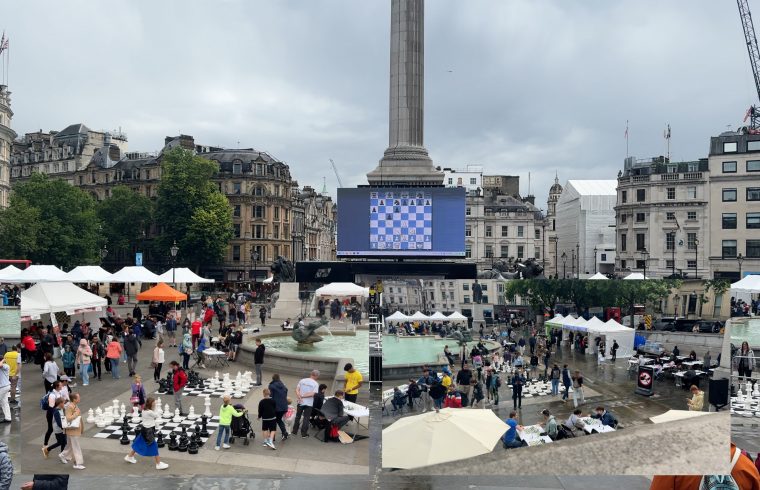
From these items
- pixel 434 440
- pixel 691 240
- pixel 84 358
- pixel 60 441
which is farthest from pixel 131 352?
pixel 691 240

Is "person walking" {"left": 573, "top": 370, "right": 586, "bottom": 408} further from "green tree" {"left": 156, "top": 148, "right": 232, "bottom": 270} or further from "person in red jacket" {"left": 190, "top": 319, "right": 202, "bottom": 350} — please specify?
"green tree" {"left": 156, "top": 148, "right": 232, "bottom": 270}

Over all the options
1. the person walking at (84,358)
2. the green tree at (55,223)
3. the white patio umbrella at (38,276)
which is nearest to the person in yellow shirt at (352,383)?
the person walking at (84,358)

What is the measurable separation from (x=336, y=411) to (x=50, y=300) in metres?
4.27

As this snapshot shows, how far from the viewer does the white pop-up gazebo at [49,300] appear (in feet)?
28.7

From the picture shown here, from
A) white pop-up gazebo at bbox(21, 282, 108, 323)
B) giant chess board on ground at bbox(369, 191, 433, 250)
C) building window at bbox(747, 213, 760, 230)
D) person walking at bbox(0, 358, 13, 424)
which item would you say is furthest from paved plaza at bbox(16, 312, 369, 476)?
giant chess board on ground at bbox(369, 191, 433, 250)

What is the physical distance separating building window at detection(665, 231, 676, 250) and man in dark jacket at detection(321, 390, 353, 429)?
519 centimetres

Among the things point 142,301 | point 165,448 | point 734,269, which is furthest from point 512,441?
point 142,301

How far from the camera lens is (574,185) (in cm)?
1117

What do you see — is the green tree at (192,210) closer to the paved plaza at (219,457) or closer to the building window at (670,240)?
the paved plaza at (219,457)

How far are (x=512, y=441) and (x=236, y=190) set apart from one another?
157ft

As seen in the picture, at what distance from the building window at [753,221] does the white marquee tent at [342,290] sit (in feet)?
17.2

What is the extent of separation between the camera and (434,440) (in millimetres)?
7152

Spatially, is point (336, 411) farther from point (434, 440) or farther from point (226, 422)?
point (226, 422)

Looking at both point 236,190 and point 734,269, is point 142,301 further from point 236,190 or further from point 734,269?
point 236,190
